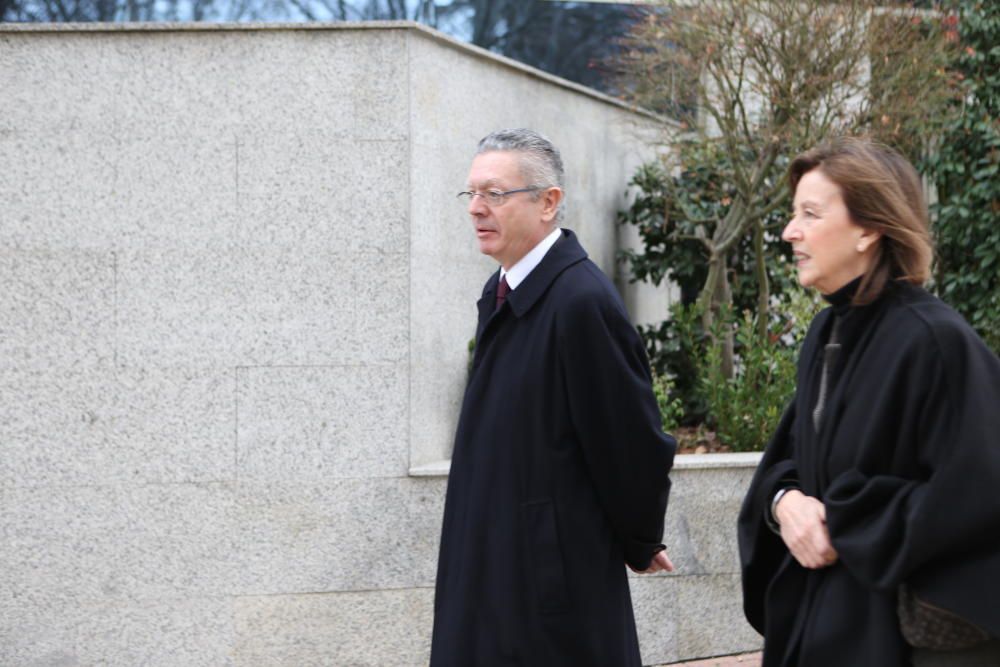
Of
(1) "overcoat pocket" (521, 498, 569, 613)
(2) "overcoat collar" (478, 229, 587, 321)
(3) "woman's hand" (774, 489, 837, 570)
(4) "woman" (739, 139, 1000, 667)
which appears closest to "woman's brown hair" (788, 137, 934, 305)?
(4) "woman" (739, 139, 1000, 667)

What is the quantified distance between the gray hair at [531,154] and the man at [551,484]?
52 mm

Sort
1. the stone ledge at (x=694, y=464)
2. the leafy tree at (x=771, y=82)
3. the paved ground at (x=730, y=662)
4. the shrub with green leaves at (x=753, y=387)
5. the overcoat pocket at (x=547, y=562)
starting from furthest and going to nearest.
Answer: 1. the leafy tree at (x=771, y=82)
2. the shrub with green leaves at (x=753, y=387)
3. the paved ground at (x=730, y=662)
4. the stone ledge at (x=694, y=464)
5. the overcoat pocket at (x=547, y=562)

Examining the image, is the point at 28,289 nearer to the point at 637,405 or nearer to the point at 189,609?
the point at 189,609

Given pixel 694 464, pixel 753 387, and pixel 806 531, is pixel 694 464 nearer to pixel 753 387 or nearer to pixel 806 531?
pixel 753 387

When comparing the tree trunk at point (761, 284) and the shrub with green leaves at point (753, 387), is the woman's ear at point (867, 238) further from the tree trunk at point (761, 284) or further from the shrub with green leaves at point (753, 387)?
the tree trunk at point (761, 284)

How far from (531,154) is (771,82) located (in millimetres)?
4396

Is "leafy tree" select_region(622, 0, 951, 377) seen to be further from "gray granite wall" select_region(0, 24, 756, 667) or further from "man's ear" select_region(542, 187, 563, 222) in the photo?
"man's ear" select_region(542, 187, 563, 222)

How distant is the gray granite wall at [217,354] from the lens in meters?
6.10

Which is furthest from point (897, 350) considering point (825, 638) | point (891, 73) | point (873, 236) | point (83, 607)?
point (891, 73)

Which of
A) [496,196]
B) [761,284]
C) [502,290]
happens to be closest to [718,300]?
[761,284]

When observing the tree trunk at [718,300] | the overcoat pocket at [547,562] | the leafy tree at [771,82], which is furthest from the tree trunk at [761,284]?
the overcoat pocket at [547,562]

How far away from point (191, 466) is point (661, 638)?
7.72 ft

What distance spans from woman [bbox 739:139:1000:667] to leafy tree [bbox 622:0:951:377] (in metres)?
4.72

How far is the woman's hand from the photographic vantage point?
2885 mm
